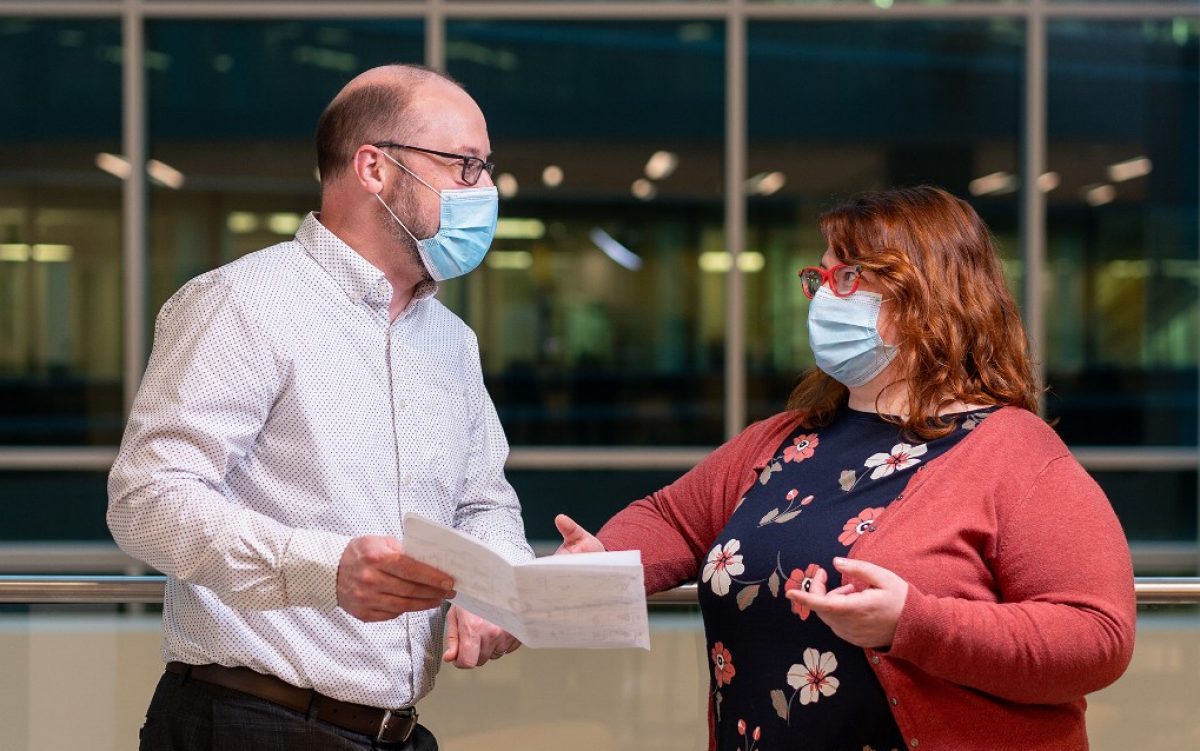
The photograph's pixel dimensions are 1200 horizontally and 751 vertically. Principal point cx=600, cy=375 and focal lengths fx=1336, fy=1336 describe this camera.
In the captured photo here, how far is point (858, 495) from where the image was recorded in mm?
2043

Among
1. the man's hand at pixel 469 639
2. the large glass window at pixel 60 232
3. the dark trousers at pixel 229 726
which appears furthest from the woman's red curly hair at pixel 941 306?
the large glass window at pixel 60 232

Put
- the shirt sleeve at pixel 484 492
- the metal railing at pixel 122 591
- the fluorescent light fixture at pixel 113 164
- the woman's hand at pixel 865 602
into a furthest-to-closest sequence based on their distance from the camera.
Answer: the fluorescent light fixture at pixel 113 164 → the metal railing at pixel 122 591 → the shirt sleeve at pixel 484 492 → the woman's hand at pixel 865 602

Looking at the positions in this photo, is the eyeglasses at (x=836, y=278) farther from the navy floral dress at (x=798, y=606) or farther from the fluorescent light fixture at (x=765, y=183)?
the fluorescent light fixture at (x=765, y=183)

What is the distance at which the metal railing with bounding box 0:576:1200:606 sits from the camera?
2.66 m

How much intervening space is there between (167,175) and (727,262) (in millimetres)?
3224

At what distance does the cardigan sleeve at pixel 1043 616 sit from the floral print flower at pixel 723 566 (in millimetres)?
330

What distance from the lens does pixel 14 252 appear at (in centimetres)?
783

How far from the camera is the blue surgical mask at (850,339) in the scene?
213cm

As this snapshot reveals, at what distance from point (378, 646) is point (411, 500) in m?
0.23

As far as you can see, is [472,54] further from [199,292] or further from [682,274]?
[199,292]

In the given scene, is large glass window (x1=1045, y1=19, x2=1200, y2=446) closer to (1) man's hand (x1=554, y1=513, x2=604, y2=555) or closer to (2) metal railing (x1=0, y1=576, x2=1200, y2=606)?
(2) metal railing (x1=0, y1=576, x2=1200, y2=606)

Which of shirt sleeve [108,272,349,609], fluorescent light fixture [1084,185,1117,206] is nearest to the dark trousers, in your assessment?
shirt sleeve [108,272,349,609]

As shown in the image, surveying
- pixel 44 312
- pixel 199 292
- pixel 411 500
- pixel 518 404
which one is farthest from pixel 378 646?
pixel 44 312

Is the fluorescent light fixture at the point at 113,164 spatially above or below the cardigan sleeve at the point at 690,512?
above
